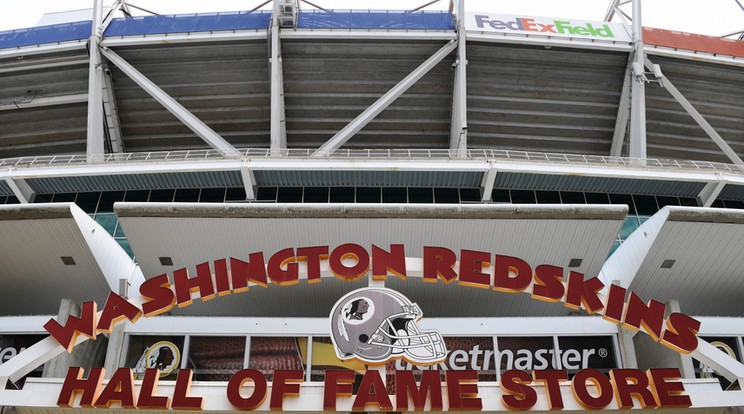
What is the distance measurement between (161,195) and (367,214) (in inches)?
577

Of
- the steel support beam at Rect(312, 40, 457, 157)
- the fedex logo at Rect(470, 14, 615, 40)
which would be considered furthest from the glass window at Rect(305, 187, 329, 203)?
the fedex logo at Rect(470, 14, 615, 40)

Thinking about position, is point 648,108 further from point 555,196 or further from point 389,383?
point 389,383

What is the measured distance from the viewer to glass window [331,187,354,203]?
1180 inches

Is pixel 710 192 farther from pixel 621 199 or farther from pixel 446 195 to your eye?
pixel 446 195

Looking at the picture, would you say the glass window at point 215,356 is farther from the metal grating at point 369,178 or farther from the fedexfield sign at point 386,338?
the metal grating at point 369,178

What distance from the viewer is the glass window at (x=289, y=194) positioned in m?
30.0

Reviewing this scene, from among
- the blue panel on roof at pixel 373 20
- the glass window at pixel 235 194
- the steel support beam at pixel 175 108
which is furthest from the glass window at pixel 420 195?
the steel support beam at pixel 175 108

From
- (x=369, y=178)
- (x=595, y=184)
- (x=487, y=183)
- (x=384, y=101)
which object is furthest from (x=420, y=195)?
(x=595, y=184)

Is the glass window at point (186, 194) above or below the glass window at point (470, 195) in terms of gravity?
above

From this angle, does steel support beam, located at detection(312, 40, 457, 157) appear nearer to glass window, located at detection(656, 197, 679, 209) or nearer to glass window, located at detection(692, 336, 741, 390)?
glass window, located at detection(656, 197, 679, 209)

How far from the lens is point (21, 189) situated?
95.3ft

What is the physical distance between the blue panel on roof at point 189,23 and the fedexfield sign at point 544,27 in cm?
1174

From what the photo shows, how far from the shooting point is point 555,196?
3077 centimetres

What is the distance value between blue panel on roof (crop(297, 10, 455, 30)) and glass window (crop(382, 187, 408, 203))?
9.35 m
